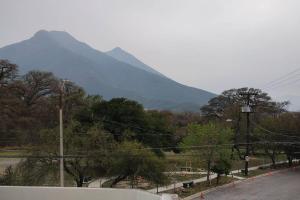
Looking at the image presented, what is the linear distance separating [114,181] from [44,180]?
7.29m

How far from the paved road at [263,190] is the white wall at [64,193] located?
28393mm

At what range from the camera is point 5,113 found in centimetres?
6569

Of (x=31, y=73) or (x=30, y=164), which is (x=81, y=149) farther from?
(x=31, y=73)

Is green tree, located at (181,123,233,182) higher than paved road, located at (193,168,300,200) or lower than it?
higher

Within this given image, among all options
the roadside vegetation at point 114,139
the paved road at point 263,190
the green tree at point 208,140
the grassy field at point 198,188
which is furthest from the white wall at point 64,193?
the green tree at point 208,140

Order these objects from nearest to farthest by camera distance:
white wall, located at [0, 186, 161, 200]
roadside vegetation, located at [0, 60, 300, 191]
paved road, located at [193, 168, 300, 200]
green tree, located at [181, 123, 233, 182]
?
white wall, located at [0, 186, 161, 200] < roadside vegetation, located at [0, 60, 300, 191] < paved road, located at [193, 168, 300, 200] < green tree, located at [181, 123, 233, 182]

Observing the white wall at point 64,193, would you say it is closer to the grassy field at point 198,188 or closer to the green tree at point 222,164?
the grassy field at point 198,188

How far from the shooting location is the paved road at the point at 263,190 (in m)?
38.7

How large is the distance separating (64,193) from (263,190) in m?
35.0

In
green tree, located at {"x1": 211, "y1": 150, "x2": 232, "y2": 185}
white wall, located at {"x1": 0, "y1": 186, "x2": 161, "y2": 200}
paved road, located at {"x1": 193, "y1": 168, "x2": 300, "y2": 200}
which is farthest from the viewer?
green tree, located at {"x1": 211, "y1": 150, "x2": 232, "y2": 185}

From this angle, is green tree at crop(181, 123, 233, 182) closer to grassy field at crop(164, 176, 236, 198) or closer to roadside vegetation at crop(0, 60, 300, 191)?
roadside vegetation at crop(0, 60, 300, 191)

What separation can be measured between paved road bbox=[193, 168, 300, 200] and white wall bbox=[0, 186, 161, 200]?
93.2 ft

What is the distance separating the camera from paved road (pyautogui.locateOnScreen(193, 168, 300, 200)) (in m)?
38.7

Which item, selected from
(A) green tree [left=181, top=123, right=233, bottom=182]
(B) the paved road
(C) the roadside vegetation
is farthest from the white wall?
(A) green tree [left=181, top=123, right=233, bottom=182]
